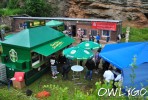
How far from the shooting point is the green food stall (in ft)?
42.0

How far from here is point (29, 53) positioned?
12844mm

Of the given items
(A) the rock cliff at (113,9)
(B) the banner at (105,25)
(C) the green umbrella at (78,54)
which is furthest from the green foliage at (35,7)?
(C) the green umbrella at (78,54)

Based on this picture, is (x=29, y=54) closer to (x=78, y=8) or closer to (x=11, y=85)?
(x=11, y=85)

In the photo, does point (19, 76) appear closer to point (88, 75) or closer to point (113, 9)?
point (88, 75)

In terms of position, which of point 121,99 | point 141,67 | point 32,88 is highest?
point 121,99

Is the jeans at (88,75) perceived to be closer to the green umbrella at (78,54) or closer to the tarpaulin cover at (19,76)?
the green umbrella at (78,54)

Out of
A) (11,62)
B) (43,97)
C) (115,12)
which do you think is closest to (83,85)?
(43,97)

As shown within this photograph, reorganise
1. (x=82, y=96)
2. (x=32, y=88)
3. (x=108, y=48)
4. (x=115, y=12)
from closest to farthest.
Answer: (x=82, y=96)
(x=32, y=88)
(x=108, y=48)
(x=115, y=12)

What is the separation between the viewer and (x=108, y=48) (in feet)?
43.3

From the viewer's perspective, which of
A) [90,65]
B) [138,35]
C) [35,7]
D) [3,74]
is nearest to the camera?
[90,65]

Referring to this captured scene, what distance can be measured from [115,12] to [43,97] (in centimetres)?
2245

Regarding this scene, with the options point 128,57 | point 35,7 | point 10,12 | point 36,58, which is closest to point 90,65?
point 128,57

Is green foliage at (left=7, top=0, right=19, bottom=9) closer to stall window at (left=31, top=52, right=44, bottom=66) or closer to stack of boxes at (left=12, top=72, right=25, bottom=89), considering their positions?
stall window at (left=31, top=52, right=44, bottom=66)

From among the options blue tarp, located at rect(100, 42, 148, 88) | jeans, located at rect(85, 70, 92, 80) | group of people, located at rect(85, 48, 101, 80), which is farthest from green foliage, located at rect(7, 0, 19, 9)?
blue tarp, located at rect(100, 42, 148, 88)
